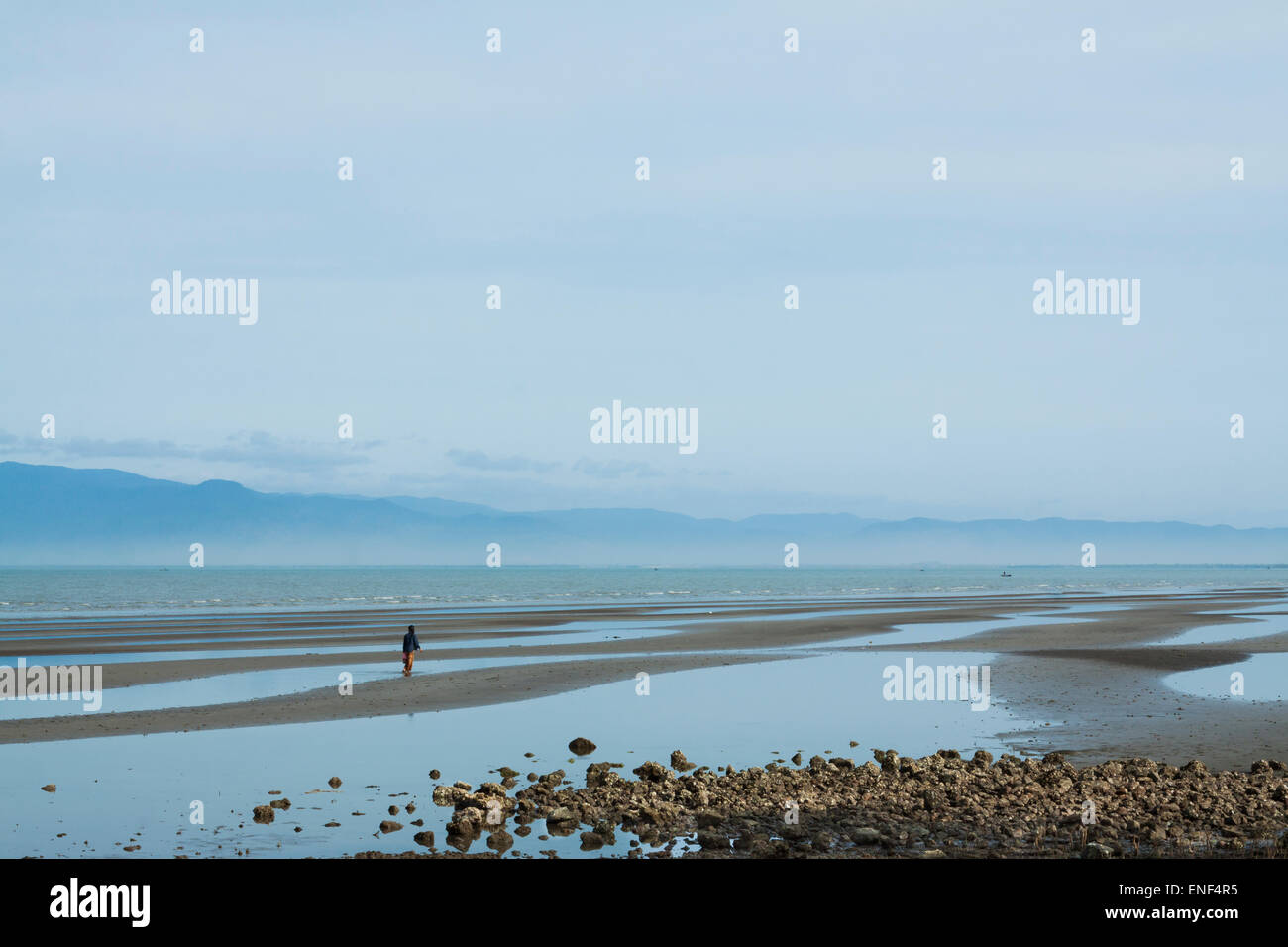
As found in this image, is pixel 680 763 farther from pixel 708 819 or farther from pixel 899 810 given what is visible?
pixel 899 810

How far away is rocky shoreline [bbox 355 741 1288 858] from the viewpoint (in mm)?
12664

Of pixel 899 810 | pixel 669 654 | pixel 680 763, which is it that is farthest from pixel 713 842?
pixel 669 654

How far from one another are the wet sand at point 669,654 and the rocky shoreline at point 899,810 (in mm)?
3383

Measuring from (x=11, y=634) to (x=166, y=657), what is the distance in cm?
1849

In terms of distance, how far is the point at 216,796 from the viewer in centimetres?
1544

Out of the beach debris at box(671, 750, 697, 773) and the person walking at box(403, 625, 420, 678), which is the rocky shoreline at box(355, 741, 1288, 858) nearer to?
the beach debris at box(671, 750, 697, 773)

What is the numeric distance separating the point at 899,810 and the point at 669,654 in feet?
86.7

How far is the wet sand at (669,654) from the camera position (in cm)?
2217

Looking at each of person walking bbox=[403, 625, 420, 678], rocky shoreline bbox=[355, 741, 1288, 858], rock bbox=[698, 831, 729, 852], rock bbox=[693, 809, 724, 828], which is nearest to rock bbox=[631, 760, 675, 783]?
rocky shoreline bbox=[355, 741, 1288, 858]

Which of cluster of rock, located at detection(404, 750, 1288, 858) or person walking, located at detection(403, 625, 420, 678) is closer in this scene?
cluster of rock, located at detection(404, 750, 1288, 858)

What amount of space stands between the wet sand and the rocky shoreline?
338 cm

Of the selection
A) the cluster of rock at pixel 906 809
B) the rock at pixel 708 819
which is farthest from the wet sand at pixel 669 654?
the rock at pixel 708 819
